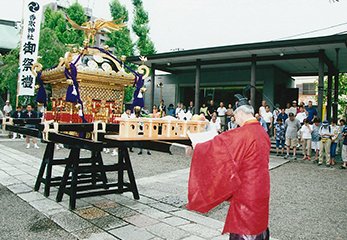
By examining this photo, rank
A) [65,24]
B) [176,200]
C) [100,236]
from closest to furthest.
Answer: [100,236], [176,200], [65,24]

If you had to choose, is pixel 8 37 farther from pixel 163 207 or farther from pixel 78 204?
pixel 163 207

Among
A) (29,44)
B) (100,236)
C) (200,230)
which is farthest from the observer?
(29,44)

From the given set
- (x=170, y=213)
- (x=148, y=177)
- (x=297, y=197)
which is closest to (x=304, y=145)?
(x=297, y=197)

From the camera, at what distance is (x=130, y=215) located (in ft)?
14.3

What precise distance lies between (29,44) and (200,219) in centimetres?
1222

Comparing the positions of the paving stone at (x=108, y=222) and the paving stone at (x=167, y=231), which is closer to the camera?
the paving stone at (x=167, y=231)

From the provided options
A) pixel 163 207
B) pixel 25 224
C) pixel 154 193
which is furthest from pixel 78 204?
pixel 154 193

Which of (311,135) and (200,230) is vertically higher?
(311,135)

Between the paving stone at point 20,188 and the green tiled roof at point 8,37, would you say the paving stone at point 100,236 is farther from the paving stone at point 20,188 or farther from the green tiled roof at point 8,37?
the green tiled roof at point 8,37

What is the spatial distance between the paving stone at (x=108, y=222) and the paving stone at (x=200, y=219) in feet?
3.18

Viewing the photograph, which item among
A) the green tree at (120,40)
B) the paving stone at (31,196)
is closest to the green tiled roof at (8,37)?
the green tree at (120,40)

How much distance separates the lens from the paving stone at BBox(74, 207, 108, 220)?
4.29 m

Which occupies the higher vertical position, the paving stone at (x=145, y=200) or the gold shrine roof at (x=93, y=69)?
the gold shrine roof at (x=93, y=69)

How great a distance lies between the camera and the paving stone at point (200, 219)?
163 inches
